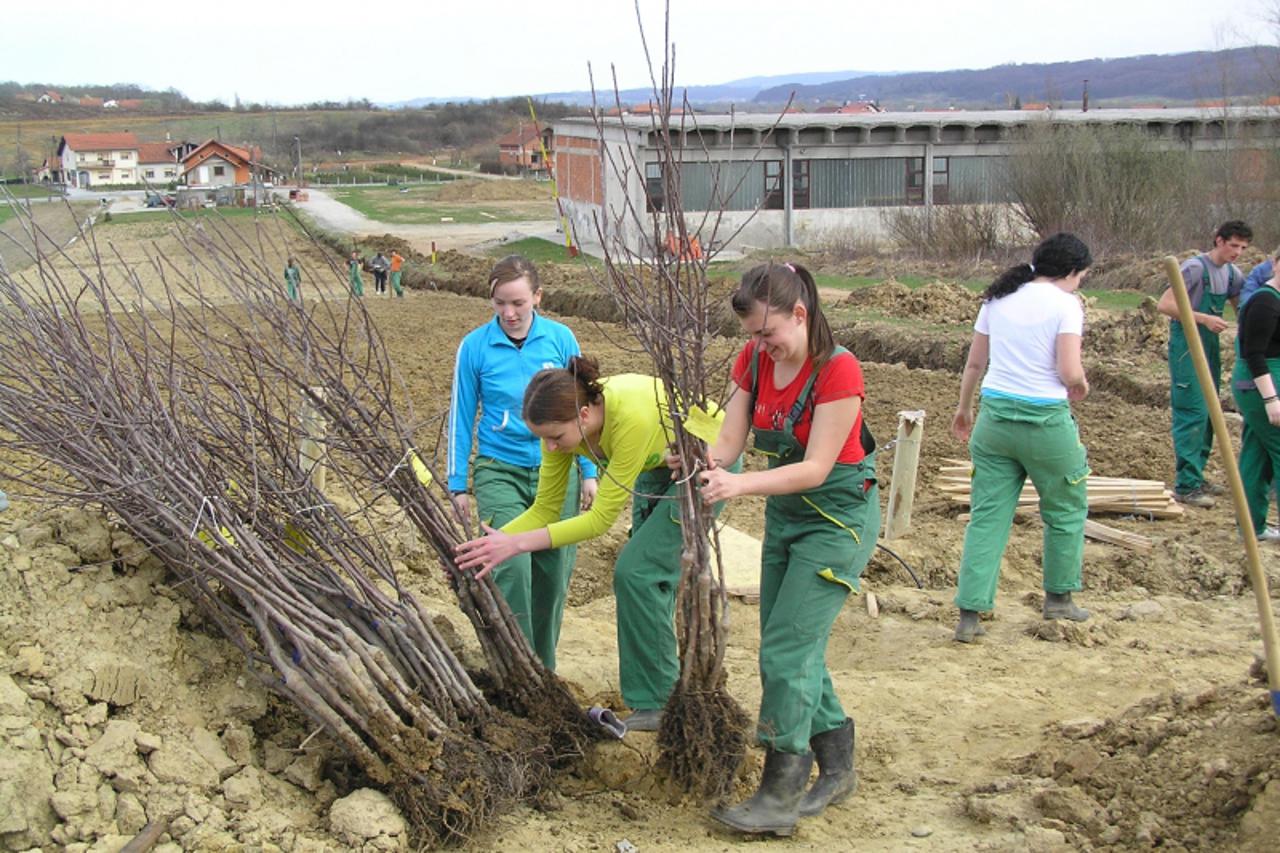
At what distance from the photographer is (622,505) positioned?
4336mm

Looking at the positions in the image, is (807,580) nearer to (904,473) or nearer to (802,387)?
(802,387)

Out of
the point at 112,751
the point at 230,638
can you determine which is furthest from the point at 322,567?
the point at 112,751

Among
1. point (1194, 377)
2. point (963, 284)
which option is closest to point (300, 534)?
point (1194, 377)

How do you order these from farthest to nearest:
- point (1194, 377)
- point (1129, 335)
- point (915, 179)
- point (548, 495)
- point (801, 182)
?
point (915, 179) < point (801, 182) < point (1129, 335) < point (1194, 377) < point (548, 495)

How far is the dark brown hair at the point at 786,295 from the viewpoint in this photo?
12.4 ft

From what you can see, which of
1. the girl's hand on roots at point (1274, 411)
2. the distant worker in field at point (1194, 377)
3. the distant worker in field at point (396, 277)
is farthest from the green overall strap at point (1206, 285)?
the distant worker in field at point (396, 277)

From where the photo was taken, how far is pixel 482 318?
68.4 ft

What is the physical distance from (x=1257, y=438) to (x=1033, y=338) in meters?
2.43

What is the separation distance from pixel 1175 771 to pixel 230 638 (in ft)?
9.96

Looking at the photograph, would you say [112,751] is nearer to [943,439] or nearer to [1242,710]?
[1242,710]

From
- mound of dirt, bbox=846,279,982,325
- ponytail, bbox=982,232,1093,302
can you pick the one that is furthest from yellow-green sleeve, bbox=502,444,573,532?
mound of dirt, bbox=846,279,982,325

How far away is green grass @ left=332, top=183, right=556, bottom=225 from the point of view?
50062mm

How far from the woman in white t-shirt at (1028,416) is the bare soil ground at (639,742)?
432mm

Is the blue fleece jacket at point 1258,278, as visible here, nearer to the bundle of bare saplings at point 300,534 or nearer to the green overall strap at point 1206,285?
the green overall strap at point 1206,285
